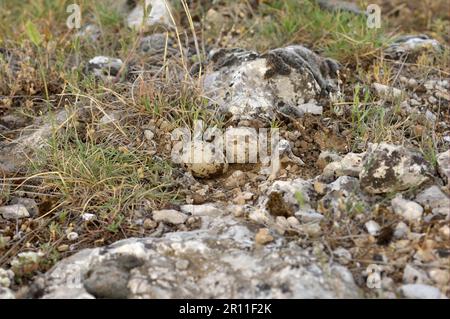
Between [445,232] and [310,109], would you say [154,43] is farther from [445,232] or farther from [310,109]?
[445,232]

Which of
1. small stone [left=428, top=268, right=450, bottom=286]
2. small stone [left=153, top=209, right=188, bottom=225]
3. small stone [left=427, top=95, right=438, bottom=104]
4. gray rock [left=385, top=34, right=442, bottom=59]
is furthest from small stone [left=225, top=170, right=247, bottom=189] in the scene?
gray rock [left=385, top=34, right=442, bottom=59]

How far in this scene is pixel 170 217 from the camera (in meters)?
2.54

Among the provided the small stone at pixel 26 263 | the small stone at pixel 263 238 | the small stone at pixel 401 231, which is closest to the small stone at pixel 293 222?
the small stone at pixel 263 238

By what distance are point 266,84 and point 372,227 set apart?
3.51ft

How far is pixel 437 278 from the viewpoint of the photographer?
2115 millimetres

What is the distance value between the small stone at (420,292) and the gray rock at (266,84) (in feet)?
3.71

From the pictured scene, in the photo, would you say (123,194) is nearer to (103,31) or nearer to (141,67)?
(141,67)

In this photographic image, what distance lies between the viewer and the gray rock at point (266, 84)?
9.98 ft

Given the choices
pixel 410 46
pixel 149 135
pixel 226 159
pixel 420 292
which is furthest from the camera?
pixel 410 46

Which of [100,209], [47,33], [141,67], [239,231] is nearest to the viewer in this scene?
[239,231]

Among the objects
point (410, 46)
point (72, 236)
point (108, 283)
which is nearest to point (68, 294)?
point (108, 283)
